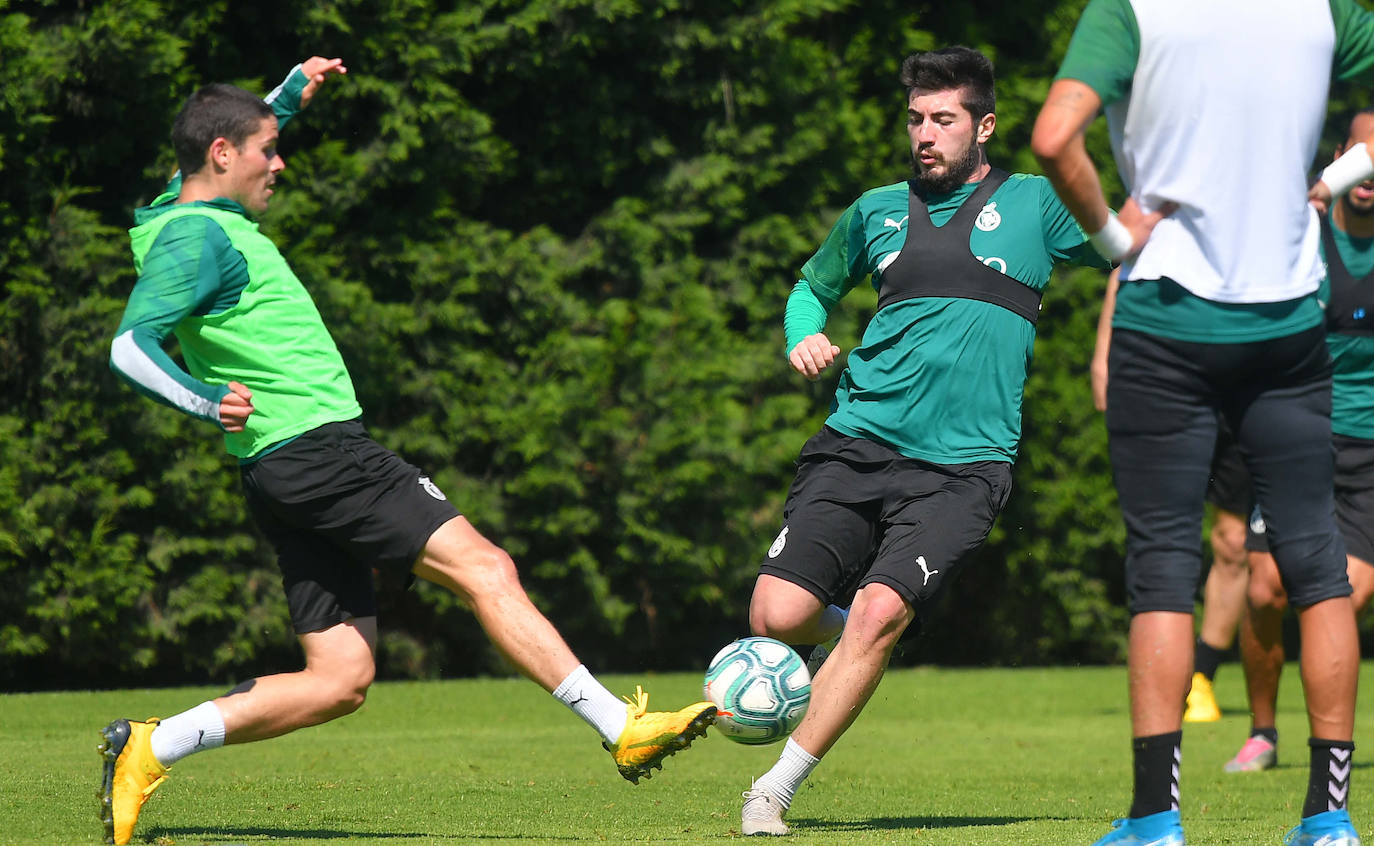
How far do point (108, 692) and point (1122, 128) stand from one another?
7112 millimetres

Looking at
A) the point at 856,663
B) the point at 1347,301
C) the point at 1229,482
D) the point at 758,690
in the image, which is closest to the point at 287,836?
the point at 758,690

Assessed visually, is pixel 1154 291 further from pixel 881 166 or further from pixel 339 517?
Answer: pixel 881 166

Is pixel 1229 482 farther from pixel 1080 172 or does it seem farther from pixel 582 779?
pixel 1080 172

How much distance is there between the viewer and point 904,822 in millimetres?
4871

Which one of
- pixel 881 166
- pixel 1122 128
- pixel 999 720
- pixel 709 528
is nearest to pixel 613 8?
pixel 881 166

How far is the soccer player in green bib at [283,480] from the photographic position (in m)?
4.23

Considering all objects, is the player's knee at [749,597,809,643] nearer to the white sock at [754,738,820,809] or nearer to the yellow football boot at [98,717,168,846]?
the white sock at [754,738,820,809]

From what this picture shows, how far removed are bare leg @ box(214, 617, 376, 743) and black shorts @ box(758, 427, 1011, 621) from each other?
1.23 meters

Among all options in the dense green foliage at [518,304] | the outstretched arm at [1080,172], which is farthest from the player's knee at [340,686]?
the dense green foliage at [518,304]

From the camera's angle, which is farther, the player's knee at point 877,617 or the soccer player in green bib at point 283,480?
the player's knee at point 877,617

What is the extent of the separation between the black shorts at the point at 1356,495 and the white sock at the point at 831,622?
6.74 ft

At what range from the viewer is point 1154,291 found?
3.36m

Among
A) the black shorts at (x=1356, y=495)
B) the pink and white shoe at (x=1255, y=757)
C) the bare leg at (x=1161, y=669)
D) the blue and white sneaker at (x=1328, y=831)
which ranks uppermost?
the bare leg at (x=1161, y=669)

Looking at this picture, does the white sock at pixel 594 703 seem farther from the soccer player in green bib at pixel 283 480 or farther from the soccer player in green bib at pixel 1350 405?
the soccer player in green bib at pixel 1350 405
